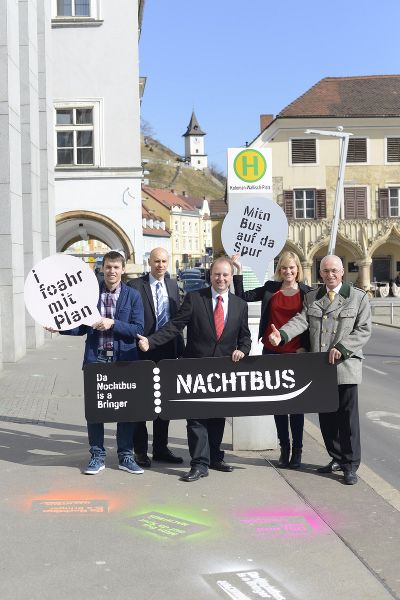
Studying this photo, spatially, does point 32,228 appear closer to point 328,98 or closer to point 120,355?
point 120,355

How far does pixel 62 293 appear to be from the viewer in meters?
7.64

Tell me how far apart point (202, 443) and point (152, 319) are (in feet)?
4.03

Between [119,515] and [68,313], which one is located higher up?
[68,313]

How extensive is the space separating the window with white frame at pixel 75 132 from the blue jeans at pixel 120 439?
25.5 meters

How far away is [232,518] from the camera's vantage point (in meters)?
6.32

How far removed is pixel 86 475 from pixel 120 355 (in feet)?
3.42

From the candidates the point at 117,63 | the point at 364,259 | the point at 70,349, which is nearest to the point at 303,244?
the point at 364,259

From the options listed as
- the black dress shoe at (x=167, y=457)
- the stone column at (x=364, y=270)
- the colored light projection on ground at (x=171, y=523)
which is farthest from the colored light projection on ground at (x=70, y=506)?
the stone column at (x=364, y=270)

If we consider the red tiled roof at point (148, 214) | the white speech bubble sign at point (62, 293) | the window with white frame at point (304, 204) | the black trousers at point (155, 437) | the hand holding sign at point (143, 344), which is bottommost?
the black trousers at point (155, 437)

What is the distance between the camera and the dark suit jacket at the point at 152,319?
26.7ft

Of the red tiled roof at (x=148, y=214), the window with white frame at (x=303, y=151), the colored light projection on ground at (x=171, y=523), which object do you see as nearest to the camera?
the colored light projection on ground at (x=171, y=523)

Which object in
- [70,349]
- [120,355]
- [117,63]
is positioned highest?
[117,63]

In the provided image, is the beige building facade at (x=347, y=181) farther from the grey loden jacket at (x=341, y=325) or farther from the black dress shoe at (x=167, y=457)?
the grey loden jacket at (x=341, y=325)

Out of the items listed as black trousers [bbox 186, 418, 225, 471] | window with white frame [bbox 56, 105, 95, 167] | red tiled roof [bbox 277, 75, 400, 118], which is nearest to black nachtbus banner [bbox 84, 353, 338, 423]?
black trousers [bbox 186, 418, 225, 471]
